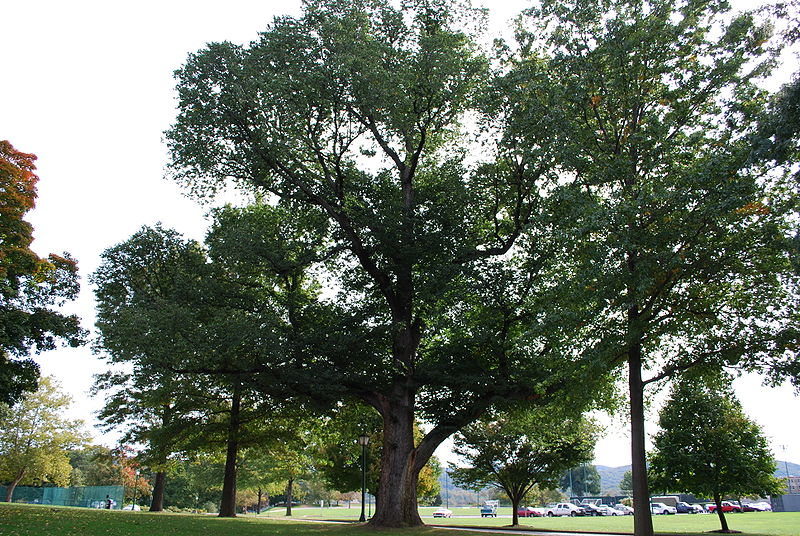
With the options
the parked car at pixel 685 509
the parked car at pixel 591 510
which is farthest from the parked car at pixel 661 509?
the parked car at pixel 591 510

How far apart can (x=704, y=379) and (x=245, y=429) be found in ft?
75.7

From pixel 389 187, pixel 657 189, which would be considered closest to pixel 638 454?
pixel 657 189

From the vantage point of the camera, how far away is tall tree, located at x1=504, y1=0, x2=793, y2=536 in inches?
545

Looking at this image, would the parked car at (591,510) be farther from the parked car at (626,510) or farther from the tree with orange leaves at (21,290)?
the tree with orange leaves at (21,290)

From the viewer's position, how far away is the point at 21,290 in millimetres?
22094

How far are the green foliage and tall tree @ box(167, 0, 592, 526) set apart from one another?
1065 centimetres

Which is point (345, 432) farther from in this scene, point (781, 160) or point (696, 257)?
point (781, 160)

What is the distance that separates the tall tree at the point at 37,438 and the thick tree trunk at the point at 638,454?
48.8 metres

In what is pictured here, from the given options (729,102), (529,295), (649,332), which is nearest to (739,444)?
(529,295)

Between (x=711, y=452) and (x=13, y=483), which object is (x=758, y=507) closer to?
(x=711, y=452)

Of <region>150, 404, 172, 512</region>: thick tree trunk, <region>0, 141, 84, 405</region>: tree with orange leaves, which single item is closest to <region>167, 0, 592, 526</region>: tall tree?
<region>0, 141, 84, 405</region>: tree with orange leaves

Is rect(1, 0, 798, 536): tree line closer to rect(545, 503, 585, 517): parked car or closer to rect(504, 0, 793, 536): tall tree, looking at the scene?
rect(504, 0, 793, 536): tall tree

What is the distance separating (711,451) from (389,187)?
60.9 feet

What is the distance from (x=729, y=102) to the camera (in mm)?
15125
